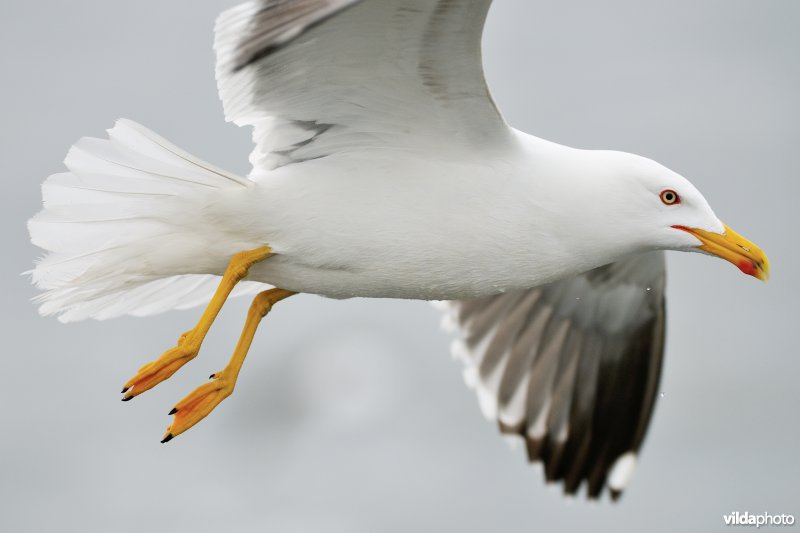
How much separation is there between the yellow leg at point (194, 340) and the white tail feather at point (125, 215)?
78 mm

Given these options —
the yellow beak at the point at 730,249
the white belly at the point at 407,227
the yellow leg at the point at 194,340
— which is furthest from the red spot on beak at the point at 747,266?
the yellow leg at the point at 194,340

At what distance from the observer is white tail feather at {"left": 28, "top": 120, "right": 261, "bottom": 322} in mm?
3908

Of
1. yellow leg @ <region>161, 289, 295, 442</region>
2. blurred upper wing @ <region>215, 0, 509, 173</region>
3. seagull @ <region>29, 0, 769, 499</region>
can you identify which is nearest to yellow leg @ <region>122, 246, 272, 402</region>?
seagull @ <region>29, 0, 769, 499</region>

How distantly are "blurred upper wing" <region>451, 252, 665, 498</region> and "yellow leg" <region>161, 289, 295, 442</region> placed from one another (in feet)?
4.32

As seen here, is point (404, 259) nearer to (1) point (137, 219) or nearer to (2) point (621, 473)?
(1) point (137, 219)

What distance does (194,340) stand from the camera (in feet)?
12.9

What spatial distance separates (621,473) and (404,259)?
2.26m

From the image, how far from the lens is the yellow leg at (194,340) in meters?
3.91

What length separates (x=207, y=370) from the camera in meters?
18.5

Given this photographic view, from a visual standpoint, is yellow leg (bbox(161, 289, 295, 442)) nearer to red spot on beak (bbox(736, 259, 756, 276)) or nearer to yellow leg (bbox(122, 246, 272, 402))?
yellow leg (bbox(122, 246, 272, 402))

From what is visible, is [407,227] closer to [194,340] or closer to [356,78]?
[356,78]

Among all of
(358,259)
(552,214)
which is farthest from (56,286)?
(552,214)

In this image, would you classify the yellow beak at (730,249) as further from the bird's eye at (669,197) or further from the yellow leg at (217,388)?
the yellow leg at (217,388)

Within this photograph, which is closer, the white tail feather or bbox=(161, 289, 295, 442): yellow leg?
the white tail feather
